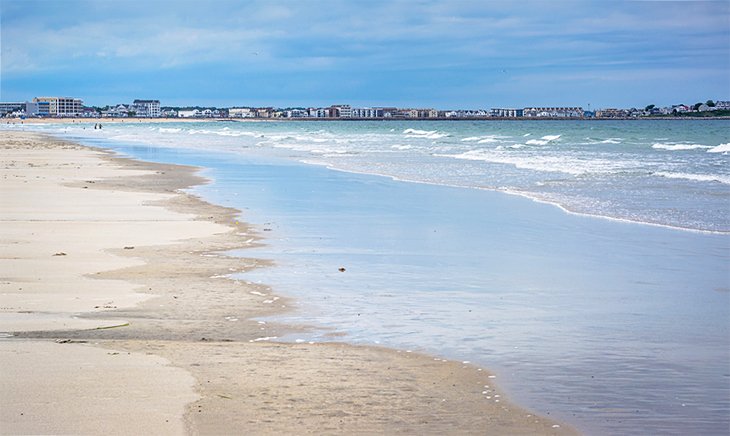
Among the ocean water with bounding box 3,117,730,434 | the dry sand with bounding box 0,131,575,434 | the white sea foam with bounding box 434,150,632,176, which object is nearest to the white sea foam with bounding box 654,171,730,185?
the white sea foam with bounding box 434,150,632,176

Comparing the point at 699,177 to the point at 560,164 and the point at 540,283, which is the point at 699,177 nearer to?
the point at 560,164

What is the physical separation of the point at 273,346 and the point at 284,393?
1395mm

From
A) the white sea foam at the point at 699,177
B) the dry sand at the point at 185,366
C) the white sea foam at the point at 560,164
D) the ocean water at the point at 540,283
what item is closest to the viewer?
the dry sand at the point at 185,366

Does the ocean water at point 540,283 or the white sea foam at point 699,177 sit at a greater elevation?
the white sea foam at point 699,177

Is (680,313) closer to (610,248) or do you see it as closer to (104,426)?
(610,248)

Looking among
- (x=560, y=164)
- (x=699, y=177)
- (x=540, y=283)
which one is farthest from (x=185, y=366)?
(x=560, y=164)

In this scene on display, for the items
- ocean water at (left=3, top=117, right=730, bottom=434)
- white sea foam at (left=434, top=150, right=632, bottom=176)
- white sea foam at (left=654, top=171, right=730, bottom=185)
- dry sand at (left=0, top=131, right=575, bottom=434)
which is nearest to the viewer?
dry sand at (left=0, top=131, right=575, bottom=434)

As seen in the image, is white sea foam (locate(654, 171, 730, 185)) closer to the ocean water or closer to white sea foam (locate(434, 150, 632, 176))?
white sea foam (locate(434, 150, 632, 176))

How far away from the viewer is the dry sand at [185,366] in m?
5.80

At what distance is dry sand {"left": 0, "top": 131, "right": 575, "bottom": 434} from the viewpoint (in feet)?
19.0

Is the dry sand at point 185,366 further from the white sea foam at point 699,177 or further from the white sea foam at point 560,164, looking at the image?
the white sea foam at point 560,164

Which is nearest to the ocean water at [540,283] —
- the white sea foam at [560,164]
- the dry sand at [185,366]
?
the dry sand at [185,366]

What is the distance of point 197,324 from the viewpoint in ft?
27.9

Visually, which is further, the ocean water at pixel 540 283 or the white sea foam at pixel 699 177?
the white sea foam at pixel 699 177
